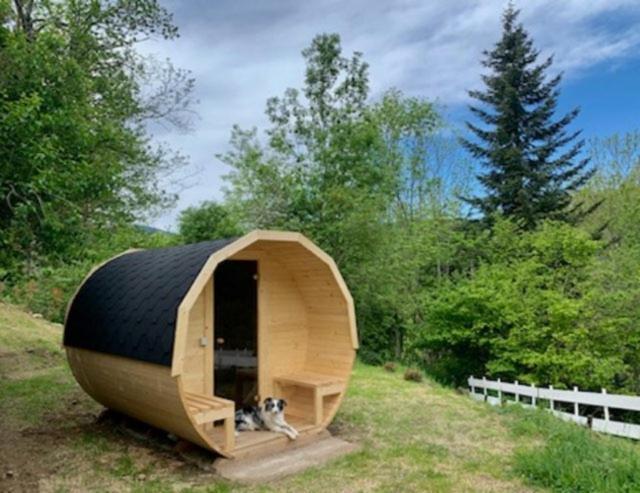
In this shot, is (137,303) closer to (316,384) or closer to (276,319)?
(276,319)

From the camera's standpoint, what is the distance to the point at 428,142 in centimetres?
2105

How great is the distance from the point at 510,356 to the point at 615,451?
7.30 m

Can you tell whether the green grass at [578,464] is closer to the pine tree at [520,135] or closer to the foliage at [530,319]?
the foliage at [530,319]

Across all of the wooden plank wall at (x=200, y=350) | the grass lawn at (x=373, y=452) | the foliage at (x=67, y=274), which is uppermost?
the foliage at (x=67, y=274)

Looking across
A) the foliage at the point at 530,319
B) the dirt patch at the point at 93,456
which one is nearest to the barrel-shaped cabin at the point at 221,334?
the dirt patch at the point at 93,456

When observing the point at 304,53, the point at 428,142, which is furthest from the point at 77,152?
the point at 428,142

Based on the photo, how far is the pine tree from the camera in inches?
693

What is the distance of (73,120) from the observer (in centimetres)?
586

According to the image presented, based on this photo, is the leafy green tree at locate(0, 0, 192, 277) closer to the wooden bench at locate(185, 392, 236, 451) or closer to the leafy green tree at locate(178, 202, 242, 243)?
the wooden bench at locate(185, 392, 236, 451)

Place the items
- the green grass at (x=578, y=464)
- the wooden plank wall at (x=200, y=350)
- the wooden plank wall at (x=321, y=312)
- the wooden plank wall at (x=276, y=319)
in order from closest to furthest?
the green grass at (x=578, y=464)
the wooden plank wall at (x=200, y=350)
the wooden plank wall at (x=321, y=312)
the wooden plank wall at (x=276, y=319)

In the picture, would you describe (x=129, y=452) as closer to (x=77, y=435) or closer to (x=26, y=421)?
(x=77, y=435)

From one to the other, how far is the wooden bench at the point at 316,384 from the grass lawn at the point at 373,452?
1.73 ft

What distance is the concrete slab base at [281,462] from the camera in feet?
15.3

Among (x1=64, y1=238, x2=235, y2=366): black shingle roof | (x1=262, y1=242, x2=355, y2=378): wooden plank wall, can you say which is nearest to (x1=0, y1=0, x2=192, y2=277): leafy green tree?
(x1=64, y1=238, x2=235, y2=366): black shingle roof
